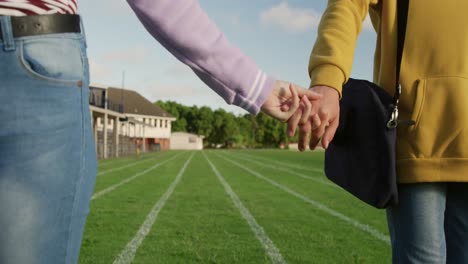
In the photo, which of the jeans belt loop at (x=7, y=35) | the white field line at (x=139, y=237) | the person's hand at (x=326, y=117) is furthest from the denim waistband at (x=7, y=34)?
the white field line at (x=139, y=237)

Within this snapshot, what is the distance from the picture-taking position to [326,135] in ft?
7.36

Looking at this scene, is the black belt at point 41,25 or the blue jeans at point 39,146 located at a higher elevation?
the black belt at point 41,25

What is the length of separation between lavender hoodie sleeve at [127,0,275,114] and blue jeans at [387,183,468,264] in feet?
2.89

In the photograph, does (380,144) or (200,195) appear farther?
(200,195)

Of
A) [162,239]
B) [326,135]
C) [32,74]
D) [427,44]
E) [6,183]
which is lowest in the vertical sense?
[162,239]

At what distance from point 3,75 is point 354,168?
4.81ft

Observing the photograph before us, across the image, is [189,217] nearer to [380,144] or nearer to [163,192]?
[163,192]

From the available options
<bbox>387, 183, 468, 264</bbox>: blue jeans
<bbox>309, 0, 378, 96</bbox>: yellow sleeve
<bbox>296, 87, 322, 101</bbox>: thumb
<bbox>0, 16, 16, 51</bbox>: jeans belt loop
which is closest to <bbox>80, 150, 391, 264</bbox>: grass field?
<bbox>387, 183, 468, 264</bbox>: blue jeans

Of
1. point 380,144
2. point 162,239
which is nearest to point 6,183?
point 380,144

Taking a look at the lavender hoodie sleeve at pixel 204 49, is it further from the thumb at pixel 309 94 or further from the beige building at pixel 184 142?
the beige building at pixel 184 142

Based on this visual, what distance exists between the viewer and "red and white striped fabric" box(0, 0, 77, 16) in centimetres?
157

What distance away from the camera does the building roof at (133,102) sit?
97.7 meters

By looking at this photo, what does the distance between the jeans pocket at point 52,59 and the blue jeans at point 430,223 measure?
55.1 inches

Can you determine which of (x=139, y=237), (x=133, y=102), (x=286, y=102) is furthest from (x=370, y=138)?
(x=133, y=102)
